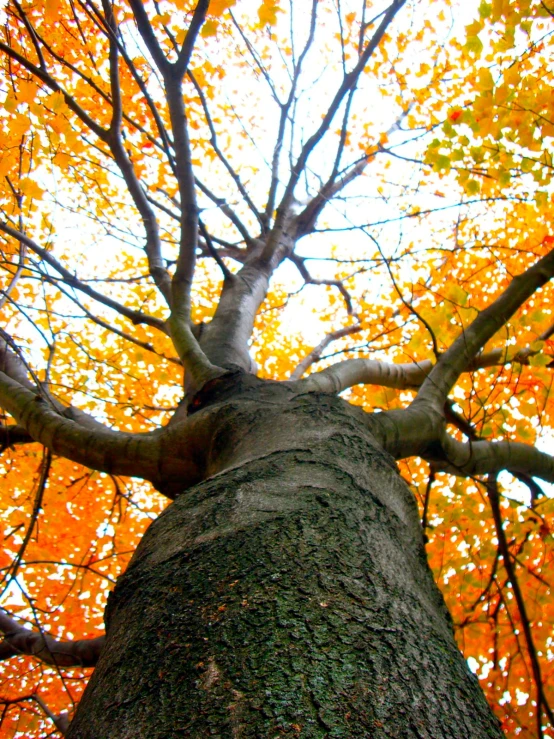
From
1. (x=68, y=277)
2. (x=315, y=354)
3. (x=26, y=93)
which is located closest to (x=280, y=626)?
(x=68, y=277)

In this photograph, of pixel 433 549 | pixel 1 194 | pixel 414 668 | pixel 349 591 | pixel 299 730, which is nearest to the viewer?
pixel 299 730

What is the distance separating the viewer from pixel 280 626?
0.74 meters

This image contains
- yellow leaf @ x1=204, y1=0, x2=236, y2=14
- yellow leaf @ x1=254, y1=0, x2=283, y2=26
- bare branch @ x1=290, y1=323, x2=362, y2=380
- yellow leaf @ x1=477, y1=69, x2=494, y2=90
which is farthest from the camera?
bare branch @ x1=290, y1=323, x2=362, y2=380

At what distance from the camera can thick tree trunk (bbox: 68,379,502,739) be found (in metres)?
0.63

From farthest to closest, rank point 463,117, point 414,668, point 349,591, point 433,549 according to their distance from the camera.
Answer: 1. point 433,549
2. point 463,117
3. point 349,591
4. point 414,668

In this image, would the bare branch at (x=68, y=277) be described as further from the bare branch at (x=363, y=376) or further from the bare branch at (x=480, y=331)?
the bare branch at (x=480, y=331)

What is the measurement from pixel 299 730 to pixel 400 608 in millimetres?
333

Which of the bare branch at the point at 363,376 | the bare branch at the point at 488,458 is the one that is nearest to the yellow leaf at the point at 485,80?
the bare branch at the point at 363,376

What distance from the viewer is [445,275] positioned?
587 centimetres

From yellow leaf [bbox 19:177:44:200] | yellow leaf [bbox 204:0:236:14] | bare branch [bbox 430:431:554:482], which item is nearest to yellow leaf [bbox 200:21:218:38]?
yellow leaf [bbox 204:0:236:14]

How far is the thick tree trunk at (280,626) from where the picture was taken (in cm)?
63

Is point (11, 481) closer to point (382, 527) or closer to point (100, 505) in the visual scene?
point (100, 505)

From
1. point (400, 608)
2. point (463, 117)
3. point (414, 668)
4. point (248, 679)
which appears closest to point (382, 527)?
point (400, 608)

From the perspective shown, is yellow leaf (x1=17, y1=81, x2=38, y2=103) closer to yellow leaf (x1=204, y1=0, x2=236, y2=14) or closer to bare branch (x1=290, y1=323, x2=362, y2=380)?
yellow leaf (x1=204, y1=0, x2=236, y2=14)
